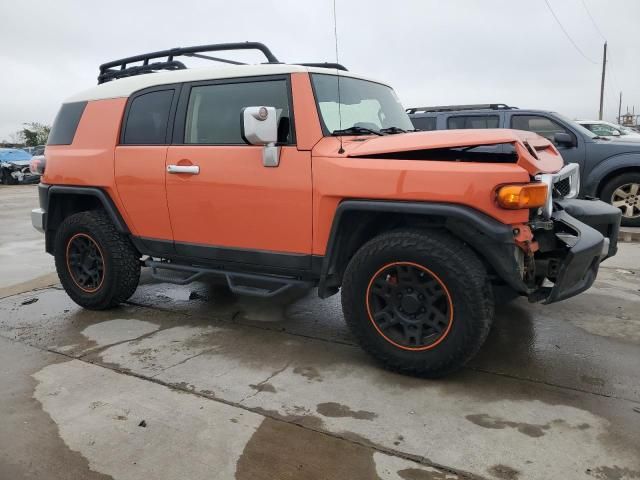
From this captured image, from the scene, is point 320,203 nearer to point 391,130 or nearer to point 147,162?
point 391,130

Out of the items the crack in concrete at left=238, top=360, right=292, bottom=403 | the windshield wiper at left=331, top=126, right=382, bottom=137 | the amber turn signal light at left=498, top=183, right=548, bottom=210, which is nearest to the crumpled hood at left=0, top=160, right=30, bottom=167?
the windshield wiper at left=331, top=126, right=382, bottom=137

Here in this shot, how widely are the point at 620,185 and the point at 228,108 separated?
6327 mm

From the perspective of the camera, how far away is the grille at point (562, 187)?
3650mm

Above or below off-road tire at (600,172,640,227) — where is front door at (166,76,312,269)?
above

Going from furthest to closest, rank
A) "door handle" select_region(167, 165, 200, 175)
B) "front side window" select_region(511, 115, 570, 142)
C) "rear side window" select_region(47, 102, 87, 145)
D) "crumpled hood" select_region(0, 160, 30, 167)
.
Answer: "crumpled hood" select_region(0, 160, 30, 167)
"front side window" select_region(511, 115, 570, 142)
"rear side window" select_region(47, 102, 87, 145)
"door handle" select_region(167, 165, 200, 175)

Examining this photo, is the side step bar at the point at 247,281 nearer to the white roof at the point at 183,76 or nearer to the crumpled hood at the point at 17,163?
the white roof at the point at 183,76

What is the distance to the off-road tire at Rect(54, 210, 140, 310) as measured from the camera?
4.40 meters

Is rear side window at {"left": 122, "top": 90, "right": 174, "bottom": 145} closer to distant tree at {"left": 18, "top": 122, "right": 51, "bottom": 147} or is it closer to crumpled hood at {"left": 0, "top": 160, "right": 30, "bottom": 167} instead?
crumpled hood at {"left": 0, "top": 160, "right": 30, "bottom": 167}

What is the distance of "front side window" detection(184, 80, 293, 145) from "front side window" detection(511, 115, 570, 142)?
5.45 metres

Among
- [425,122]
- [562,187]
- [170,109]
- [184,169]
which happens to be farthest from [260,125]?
[425,122]

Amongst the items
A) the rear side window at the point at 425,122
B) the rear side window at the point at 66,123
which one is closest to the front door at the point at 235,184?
the rear side window at the point at 66,123

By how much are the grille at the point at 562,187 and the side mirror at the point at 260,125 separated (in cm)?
194

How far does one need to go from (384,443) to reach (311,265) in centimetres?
134

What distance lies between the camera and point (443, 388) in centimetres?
309
